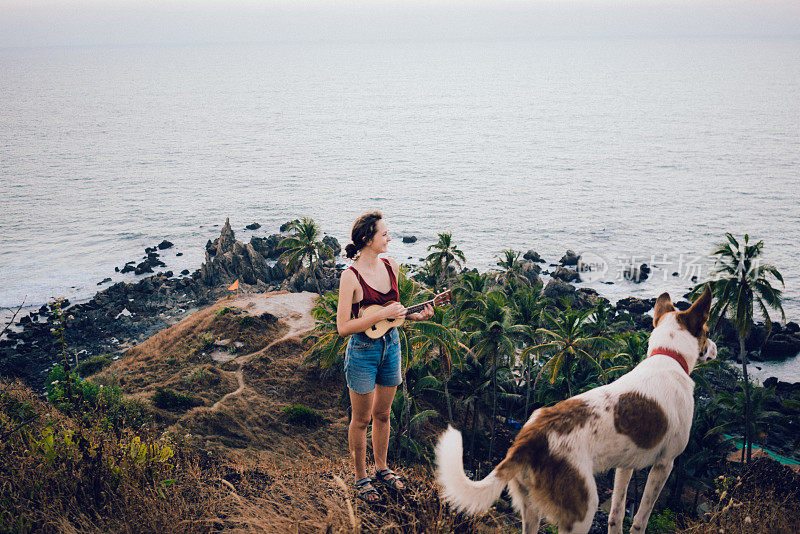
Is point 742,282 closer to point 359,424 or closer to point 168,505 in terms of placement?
point 359,424

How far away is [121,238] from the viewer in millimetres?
94125

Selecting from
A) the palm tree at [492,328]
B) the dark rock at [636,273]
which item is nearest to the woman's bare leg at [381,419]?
the palm tree at [492,328]

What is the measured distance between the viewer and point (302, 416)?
1416 inches

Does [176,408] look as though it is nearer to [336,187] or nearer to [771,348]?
[771,348]

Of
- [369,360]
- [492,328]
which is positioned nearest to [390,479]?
[369,360]

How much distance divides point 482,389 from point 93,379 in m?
29.6

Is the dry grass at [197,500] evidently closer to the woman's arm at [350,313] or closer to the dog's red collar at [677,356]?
the woman's arm at [350,313]

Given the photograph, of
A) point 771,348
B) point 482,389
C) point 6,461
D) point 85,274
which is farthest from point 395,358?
point 85,274

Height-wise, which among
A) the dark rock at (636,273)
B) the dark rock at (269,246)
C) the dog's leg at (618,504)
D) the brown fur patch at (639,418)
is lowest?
the dark rock at (636,273)

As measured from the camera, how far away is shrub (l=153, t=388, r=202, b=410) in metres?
34.1

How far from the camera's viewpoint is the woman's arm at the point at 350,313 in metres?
6.12

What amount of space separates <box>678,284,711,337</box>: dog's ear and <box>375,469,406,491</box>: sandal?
12.7 feet

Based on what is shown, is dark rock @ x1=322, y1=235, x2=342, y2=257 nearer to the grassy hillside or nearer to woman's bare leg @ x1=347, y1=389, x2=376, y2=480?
the grassy hillside

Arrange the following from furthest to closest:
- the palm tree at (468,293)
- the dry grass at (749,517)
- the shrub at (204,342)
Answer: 1. the shrub at (204,342)
2. the palm tree at (468,293)
3. the dry grass at (749,517)
